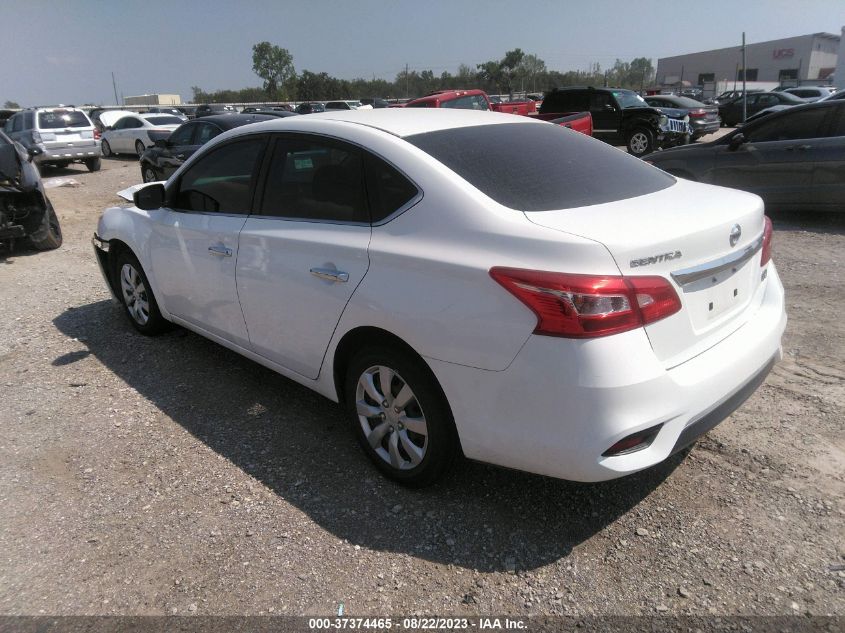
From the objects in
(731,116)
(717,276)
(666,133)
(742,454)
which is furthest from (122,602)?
(731,116)

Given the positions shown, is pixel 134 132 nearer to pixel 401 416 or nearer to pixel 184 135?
pixel 184 135

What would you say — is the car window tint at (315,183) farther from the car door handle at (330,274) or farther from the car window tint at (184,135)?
the car window tint at (184,135)

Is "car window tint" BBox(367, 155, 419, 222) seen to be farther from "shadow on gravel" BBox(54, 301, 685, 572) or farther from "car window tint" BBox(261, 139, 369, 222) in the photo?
"shadow on gravel" BBox(54, 301, 685, 572)

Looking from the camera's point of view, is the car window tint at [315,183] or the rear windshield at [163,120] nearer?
the car window tint at [315,183]

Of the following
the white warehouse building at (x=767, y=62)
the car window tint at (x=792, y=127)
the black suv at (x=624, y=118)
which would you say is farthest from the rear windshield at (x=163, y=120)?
the white warehouse building at (x=767, y=62)

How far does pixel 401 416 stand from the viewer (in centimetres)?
287

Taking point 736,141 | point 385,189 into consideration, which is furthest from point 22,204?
point 736,141

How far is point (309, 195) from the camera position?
130 inches

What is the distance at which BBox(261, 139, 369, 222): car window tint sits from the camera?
3.05 meters

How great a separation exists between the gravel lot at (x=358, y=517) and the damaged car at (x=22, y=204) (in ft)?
15.0

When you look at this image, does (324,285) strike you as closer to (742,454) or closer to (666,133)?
(742,454)

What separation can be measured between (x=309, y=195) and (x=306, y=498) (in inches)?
60.2

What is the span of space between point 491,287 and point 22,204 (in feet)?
25.8

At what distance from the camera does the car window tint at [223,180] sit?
3682mm
